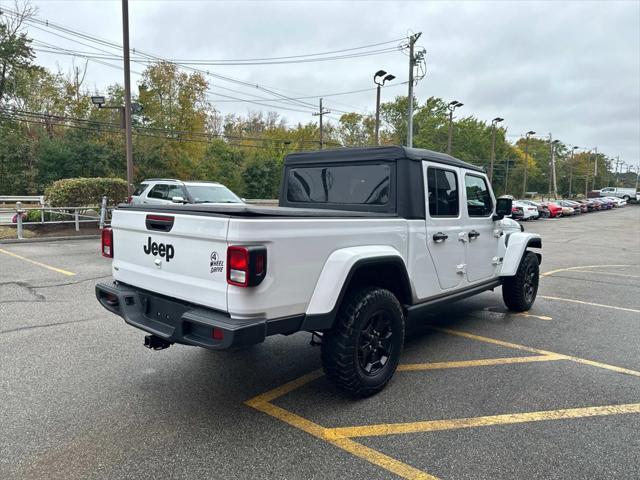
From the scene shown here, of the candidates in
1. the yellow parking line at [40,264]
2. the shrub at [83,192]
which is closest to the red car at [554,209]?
the shrub at [83,192]

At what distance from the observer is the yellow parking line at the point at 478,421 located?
3053 millimetres

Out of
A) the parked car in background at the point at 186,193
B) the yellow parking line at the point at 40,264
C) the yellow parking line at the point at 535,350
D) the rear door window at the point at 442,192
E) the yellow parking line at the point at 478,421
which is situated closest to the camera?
the yellow parking line at the point at 478,421

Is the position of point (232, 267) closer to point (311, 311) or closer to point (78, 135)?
point (311, 311)

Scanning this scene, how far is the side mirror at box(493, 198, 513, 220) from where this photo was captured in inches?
204

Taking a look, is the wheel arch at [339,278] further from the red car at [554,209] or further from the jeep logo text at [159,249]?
the red car at [554,209]

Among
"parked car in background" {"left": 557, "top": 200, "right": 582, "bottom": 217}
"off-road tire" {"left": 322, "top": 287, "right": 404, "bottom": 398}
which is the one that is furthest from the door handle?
"parked car in background" {"left": 557, "top": 200, "right": 582, "bottom": 217}

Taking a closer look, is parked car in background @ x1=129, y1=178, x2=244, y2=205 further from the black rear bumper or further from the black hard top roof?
the black rear bumper

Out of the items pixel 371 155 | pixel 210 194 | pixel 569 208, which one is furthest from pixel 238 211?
pixel 569 208

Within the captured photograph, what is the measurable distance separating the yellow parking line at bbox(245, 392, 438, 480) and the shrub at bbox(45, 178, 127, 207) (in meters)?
14.1

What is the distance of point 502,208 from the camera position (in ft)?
17.3

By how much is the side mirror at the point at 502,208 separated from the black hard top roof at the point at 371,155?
639 millimetres

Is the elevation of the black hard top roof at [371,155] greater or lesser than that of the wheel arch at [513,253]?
greater

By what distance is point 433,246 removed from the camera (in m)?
4.15

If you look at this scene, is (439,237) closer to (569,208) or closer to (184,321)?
(184,321)
